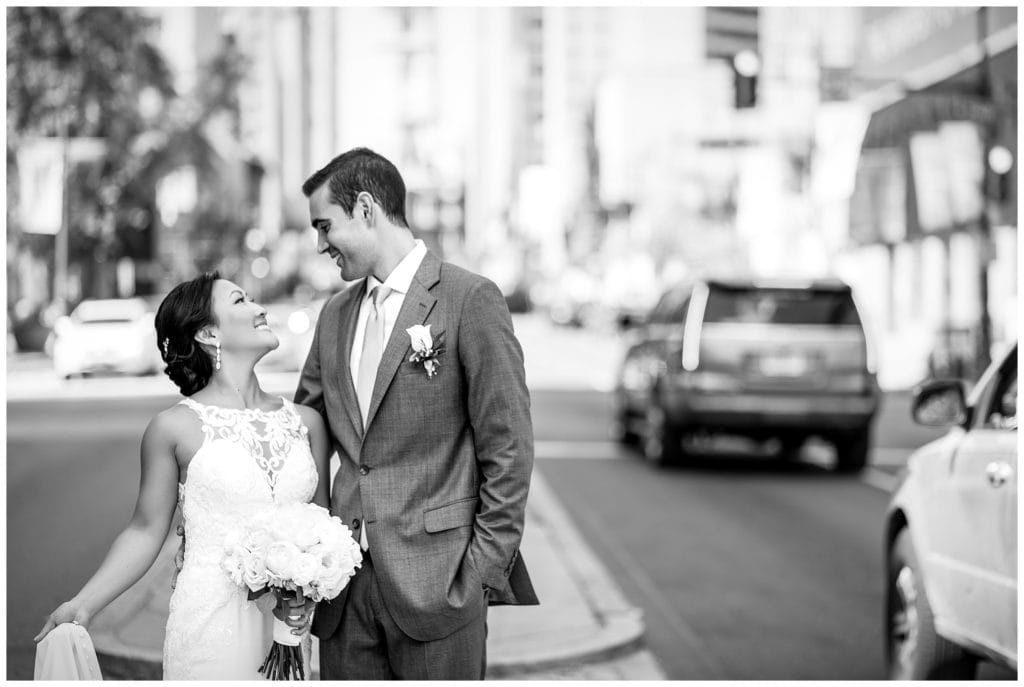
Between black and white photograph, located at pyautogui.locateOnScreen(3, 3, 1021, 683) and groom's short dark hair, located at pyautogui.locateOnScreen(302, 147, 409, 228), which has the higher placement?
groom's short dark hair, located at pyautogui.locateOnScreen(302, 147, 409, 228)

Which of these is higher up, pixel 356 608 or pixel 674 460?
pixel 356 608

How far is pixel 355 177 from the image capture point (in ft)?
12.7

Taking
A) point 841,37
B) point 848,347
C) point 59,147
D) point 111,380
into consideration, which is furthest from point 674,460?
point 841,37

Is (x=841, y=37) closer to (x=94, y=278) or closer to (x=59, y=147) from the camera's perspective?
(x=94, y=278)

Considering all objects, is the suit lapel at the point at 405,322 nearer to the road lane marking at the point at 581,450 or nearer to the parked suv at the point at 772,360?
the parked suv at the point at 772,360

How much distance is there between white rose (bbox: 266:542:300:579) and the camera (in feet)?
12.0

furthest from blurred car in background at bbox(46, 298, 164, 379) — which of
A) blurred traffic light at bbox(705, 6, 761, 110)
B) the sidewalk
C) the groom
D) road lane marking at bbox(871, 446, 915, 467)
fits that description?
blurred traffic light at bbox(705, 6, 761, 110)

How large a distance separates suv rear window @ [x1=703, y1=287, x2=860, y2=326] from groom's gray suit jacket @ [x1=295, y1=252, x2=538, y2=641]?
11.7 m

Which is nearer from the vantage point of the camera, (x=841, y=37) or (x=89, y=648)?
(x=89, y=648)

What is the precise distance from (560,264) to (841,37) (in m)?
35.7

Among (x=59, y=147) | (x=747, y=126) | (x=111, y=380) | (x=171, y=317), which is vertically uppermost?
(x=747, y=126)

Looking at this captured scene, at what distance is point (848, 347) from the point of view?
15336 mm

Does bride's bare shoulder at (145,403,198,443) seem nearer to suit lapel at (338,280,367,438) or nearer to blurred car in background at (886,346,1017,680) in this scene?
suit lapel at (338,280,367,438)

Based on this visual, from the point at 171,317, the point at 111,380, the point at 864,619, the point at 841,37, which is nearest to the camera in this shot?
the point at 171,317
